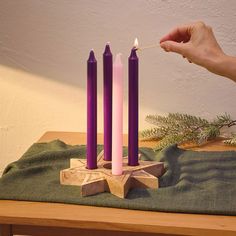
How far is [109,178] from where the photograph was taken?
2.65 ft

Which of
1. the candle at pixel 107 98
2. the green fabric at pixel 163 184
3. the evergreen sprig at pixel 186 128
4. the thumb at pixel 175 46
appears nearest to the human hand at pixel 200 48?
the thumb at pixel 175 46

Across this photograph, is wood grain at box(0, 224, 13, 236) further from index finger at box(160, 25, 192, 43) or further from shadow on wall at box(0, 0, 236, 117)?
shadow on wall at box(0, 0, 236, 117)

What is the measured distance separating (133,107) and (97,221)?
0.23 metres

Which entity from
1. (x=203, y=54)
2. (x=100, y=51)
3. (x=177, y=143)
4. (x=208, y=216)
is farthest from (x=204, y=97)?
(x=208, y=216)

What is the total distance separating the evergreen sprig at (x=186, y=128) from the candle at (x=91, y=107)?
13.1 inches

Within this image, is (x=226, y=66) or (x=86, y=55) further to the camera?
(x=86, y=55)

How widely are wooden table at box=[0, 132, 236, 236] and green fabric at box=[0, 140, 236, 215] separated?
0.6 inches

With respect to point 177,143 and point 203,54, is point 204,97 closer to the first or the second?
point 177,143

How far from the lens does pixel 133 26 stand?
1257mm

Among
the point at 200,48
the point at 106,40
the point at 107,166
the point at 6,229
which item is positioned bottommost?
the point at 6,229

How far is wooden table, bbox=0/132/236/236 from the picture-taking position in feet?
2.27

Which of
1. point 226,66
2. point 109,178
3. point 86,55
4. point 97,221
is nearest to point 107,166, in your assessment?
point 109,178

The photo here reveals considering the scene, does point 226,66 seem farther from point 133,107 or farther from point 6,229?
point 6,229

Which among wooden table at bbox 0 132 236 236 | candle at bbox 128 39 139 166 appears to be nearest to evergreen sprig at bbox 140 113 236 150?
candle at bbox 128 39 139 166
